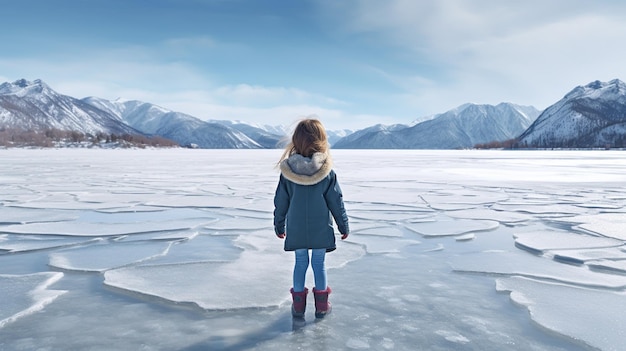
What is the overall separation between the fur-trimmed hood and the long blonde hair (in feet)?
0.23

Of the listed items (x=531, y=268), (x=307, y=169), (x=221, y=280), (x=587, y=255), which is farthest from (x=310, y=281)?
(x=587, y=255)

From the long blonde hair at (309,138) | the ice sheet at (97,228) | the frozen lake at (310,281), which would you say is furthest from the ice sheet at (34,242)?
the long blonde hair at (309,138)

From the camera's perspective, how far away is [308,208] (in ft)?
12.0

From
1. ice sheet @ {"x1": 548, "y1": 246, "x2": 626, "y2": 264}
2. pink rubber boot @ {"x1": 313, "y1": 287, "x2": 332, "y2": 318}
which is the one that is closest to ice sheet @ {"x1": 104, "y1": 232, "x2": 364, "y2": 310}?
pink rubber boot @ {"x1": 313, "y1": 287, "x2": 332, "y2": 318}

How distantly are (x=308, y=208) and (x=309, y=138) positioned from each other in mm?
594

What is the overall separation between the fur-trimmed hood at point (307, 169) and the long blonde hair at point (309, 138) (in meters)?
0.07

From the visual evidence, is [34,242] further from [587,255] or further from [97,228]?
[587,255]

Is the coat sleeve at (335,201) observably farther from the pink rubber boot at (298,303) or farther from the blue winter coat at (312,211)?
the pink rubber boot at (298,303)

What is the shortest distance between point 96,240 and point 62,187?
9452 millimetres

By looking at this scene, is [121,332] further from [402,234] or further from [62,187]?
[62,187]

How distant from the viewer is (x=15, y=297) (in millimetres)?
4012

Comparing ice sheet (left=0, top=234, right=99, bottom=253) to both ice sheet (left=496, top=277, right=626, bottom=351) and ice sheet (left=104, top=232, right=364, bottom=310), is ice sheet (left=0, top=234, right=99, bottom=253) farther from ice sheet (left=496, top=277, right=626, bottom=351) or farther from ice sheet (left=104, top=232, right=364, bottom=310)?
ice sheet (left=496, top=277, right=626, bottom=351)

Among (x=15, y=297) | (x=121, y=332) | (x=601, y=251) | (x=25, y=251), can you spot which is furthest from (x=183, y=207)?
(x=601, y=251)

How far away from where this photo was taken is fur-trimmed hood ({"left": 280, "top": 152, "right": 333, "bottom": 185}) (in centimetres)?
349
